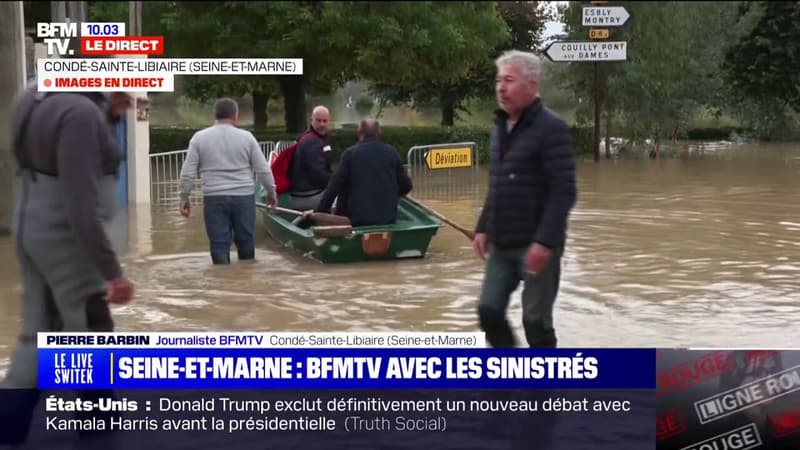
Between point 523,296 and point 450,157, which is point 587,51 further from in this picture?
point 450,157

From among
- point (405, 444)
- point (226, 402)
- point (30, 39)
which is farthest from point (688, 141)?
point (30, 39)

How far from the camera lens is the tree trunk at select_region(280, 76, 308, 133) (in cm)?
349

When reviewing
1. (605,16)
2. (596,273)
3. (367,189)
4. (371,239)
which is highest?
(605,16)

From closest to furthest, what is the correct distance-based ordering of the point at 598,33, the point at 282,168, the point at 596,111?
the point at 598,33, the point at 596,111, the point at 282,168

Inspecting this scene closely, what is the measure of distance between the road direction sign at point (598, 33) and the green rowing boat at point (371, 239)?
3.45 m

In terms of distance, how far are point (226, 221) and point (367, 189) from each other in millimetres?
831

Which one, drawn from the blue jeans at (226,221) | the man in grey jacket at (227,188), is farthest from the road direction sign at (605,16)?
the blue jeans at (226,221)

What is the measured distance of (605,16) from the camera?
317cm

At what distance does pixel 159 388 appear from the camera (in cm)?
313

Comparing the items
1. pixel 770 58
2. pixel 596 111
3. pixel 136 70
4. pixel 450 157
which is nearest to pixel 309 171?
pixel 450 157

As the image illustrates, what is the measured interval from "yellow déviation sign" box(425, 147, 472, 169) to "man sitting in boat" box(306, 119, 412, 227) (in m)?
1.47

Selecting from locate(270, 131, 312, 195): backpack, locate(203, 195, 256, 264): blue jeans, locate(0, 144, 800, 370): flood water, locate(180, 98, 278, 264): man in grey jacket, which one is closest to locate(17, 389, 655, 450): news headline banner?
locate(0, 144, 800, 370): flood water

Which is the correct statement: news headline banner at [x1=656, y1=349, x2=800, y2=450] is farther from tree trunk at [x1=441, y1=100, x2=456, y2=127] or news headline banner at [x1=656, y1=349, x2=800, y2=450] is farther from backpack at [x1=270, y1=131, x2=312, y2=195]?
backpack at [x1=270, y1=131, x2=312, y2=195]

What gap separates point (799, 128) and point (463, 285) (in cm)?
253
